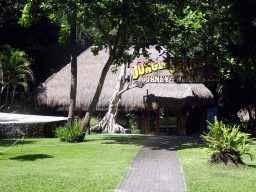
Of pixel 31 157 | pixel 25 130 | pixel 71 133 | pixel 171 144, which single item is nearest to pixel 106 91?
pixel 25 130

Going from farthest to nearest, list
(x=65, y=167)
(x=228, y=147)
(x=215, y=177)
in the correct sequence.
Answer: (x=228, y=147) < (x=65, y=167) < (x=215, y=177)

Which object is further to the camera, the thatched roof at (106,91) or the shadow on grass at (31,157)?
the thatched roof at (106,91)

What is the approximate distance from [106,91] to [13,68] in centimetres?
689

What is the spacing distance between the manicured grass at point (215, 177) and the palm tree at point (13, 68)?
54.3 ft

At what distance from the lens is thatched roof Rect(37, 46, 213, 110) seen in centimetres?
2130

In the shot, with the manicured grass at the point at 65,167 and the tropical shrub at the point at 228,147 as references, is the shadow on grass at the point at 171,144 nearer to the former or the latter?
the manicured grass at the point at 65,167

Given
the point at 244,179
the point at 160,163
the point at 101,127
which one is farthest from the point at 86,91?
the point at 244,179

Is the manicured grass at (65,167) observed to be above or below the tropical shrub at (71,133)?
below

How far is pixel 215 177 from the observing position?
7.80 meters

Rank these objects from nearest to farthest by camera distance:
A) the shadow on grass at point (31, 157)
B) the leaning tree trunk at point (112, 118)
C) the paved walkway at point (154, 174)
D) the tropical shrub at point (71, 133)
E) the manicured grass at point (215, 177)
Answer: the paved walkway at point (154, 174), the manicured grass at point (215, 177), the shadow on grass at point (31, 157), the tropical shrub at point (71, 133), the leaning tree trunk at point (112, 118)

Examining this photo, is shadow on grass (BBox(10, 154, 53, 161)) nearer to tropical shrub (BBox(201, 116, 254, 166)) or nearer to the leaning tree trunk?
tropical shrub (BBox(201, 116, 254, 166))

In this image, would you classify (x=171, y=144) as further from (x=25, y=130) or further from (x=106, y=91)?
(x=106, y=91)

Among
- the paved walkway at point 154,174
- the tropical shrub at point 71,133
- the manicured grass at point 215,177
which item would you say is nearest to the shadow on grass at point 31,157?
the paved walkway at point 154,174

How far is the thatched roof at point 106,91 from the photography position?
2130cm
